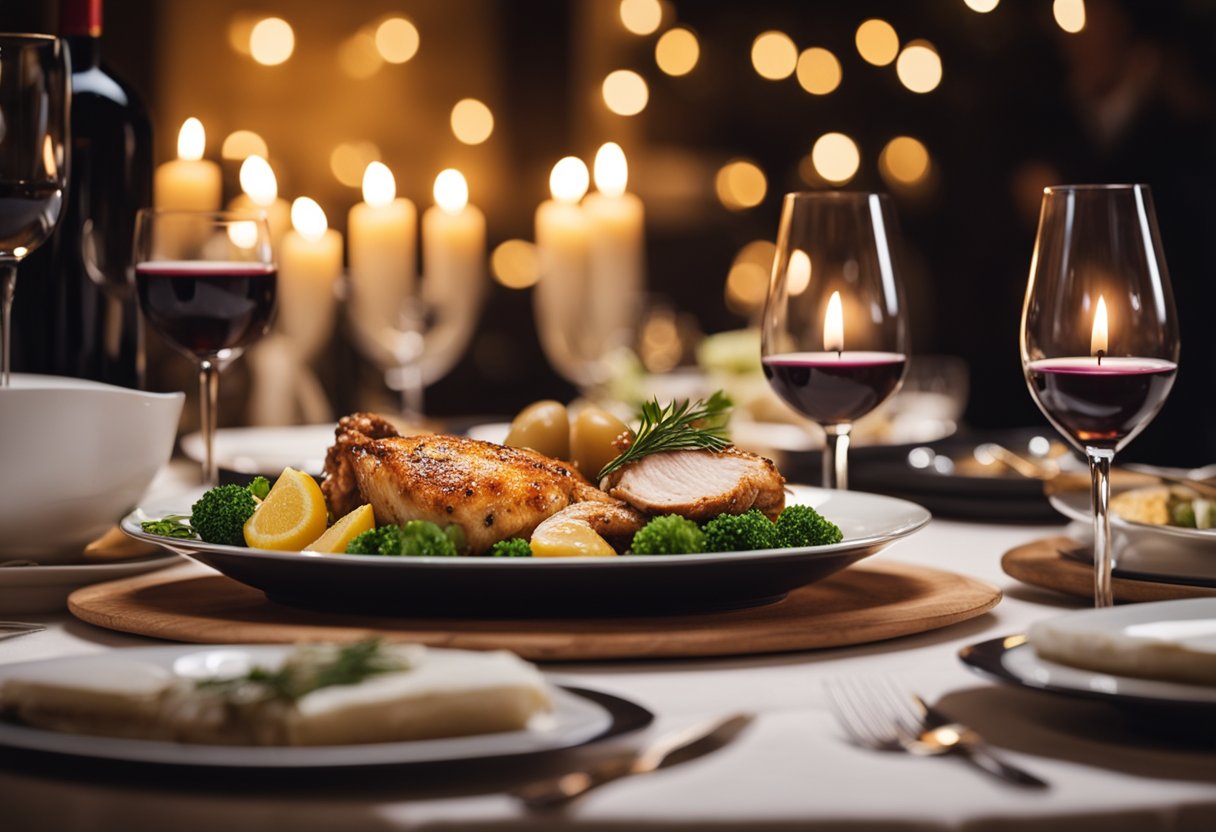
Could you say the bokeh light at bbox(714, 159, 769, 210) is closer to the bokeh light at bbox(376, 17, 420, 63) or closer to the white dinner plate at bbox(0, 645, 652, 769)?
the bokeh light at bbox(376, 17, 420, 63)

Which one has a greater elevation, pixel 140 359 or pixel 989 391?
pixel 140 359

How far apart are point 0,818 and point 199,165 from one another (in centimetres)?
242

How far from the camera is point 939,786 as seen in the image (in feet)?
2.94

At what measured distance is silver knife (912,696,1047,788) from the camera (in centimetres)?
90

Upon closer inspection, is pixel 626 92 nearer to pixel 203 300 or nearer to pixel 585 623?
pixel 203 300

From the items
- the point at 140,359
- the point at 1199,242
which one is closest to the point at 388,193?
the point at 140,359

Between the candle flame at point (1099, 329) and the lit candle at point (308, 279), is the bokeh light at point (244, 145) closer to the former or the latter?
the lit candle at point (308, 279)

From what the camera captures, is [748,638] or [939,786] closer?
[939,786]

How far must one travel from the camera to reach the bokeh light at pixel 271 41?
24.6 feet

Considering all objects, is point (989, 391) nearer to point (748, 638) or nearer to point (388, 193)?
point (388, 193)

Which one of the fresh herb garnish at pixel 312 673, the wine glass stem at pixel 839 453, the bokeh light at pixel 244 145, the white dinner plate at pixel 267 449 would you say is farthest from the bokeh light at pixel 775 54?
the fresh herb garnish at pixel 312 673

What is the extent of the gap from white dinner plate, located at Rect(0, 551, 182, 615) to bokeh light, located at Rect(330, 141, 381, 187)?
21.0ft

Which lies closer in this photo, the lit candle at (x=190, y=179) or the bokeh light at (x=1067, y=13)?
the lit candle at (x=190, y=179)

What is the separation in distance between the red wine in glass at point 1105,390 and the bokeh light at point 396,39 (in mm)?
6959
